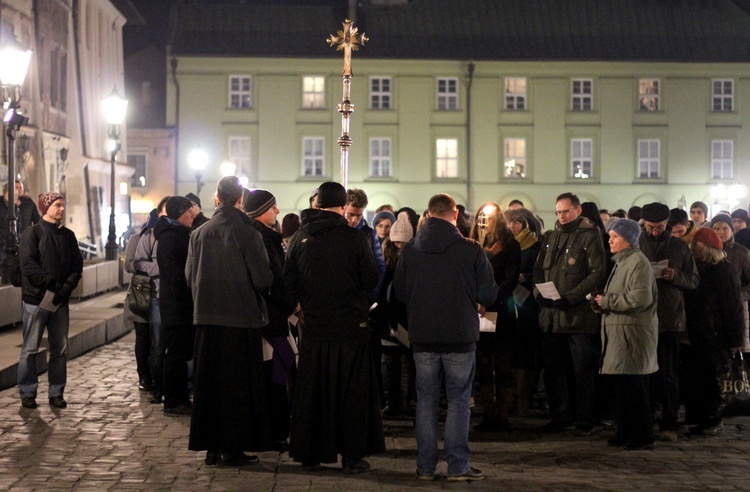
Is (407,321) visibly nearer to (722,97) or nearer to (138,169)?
(722,97)

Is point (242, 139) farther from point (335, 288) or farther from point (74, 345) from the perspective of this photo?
point (335, 288)

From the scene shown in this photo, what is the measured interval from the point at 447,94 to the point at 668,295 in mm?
47231

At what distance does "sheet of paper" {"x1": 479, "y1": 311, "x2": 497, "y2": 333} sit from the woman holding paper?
0.65 m

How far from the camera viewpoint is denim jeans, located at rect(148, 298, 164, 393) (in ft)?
39.7

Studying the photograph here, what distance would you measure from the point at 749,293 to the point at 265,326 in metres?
5.07

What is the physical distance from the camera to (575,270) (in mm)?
10555

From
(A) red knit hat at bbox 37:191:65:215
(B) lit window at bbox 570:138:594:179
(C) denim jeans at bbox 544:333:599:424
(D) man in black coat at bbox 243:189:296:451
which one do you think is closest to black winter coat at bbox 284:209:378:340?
(D) man in black coat at bbox 243:189:296:451

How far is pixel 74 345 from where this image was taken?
53.4 ft

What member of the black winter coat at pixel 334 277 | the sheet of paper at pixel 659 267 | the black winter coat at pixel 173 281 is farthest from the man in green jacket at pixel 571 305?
the black winter coat at pixel 173 281

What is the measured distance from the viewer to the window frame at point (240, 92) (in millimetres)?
56875

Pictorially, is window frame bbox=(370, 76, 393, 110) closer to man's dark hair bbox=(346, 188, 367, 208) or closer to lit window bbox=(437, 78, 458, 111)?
lit window bbox=(437, 78, 458, 111)

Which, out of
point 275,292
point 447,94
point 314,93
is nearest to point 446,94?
point 447,94

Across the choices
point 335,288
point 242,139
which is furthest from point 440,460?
point 242,139

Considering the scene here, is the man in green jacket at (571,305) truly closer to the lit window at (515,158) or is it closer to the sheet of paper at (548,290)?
the sheet of paper at (548,290)
